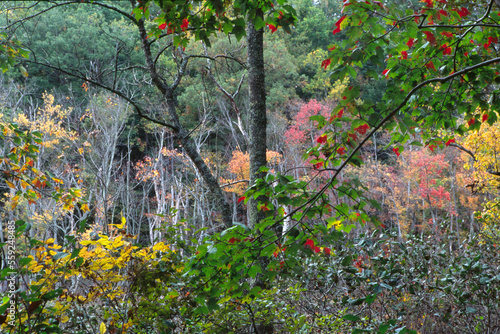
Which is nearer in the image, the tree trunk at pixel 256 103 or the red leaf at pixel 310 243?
the red leaf at pixel 310 243

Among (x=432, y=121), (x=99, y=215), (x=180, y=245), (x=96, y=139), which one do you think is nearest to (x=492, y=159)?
(x=432, y=121)

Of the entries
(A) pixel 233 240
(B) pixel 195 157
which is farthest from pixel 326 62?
(B) pixel 195 157

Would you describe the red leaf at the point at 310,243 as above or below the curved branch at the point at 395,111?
below

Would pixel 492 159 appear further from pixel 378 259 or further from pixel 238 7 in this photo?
pixel 238 7

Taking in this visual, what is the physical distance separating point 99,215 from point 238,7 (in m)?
11.6

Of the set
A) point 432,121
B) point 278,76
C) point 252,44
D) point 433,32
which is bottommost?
point 432,121

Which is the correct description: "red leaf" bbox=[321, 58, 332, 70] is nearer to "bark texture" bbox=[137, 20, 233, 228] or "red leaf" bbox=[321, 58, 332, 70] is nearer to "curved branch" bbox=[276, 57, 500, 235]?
"curved branch" bbox=[276, 57, 500, 235]

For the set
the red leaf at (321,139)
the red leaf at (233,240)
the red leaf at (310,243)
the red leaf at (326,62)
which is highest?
the red leaf at (326,62)

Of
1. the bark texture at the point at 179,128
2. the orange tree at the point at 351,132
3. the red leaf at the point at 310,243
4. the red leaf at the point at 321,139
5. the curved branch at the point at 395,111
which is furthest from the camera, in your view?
the bark texture at the point at 179,128

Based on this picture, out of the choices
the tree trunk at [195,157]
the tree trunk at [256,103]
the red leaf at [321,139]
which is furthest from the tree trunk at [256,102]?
the red leaf at [321,139]

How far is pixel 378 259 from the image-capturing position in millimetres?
2223

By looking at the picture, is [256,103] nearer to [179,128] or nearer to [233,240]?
[179,128]

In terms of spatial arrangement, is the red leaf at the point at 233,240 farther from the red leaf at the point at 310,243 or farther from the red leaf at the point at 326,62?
the red leaf at the point at 326,62

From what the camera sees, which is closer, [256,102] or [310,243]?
[310,243]
